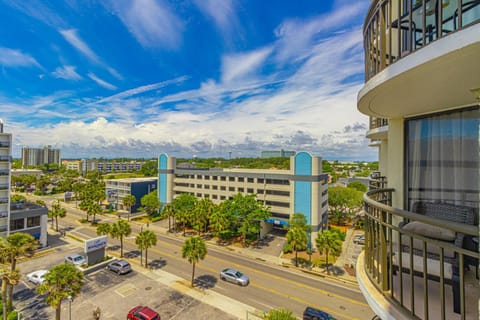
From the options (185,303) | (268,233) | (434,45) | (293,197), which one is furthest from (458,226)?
(268,233)

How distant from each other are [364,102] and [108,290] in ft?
69.4

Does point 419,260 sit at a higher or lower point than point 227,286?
higher

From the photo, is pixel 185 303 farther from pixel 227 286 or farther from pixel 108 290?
pixel 108 290

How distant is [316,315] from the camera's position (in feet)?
45.7

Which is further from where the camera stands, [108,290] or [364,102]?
[108,290]

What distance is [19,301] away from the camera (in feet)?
52.9

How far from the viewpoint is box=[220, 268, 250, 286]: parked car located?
18.4m

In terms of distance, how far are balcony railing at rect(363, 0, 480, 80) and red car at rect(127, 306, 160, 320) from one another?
53.8ft

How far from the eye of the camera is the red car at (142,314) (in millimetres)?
13586

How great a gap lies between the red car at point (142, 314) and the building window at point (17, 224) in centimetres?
2090

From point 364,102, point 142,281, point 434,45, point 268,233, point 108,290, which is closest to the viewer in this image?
point 434,45

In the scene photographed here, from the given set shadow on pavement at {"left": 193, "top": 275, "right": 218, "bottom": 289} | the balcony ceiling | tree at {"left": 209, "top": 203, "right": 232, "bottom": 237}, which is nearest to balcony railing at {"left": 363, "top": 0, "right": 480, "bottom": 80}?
the balcony ceiling

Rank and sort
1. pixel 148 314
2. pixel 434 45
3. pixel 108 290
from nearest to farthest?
1. pixel 434 45
2. pixel 148 314
3. pixel 108 290

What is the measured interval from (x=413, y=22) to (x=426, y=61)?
6.97ft
